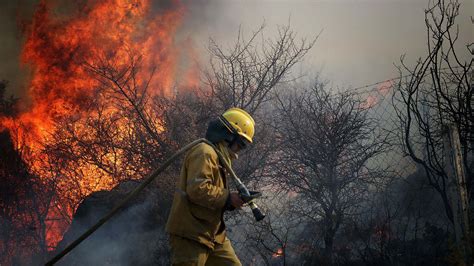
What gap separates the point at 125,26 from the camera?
14.6 meters

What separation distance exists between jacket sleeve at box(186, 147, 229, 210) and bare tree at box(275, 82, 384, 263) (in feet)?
14.6

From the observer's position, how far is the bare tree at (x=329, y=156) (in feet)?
26.5

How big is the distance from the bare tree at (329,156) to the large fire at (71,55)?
227 inches

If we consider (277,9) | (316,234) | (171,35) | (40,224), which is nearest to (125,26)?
(171,35)

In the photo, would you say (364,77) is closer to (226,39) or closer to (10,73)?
(226,39)

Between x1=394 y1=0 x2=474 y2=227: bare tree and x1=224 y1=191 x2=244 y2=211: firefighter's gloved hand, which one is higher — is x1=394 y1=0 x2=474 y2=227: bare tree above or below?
above

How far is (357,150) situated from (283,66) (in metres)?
2.07

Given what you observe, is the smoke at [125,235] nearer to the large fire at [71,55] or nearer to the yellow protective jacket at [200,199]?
the large fire at [71,55]

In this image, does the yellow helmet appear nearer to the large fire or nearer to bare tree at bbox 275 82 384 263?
bare tree at bbox 275 82 384 263

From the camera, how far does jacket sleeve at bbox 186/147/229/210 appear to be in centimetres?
372

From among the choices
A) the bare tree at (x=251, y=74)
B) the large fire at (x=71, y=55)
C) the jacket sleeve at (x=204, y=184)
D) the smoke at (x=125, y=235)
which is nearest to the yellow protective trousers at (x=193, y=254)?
the jacket sleeve at (x=204, y=184)

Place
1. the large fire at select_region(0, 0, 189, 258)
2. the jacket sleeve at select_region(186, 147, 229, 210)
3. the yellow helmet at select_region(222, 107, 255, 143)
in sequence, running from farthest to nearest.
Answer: the large fire at select_region(0, 0, 189, 258) → the yellow helmet at select_region(222, 107, 255, 143) → the jacket sleeve at select_region(186, 147, 229, 210)

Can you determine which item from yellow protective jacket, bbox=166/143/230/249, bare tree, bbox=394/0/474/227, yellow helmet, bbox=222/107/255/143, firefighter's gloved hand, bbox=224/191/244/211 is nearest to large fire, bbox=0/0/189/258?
bare tree, bbox=394/0/474/227

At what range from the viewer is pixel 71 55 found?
46.9 ft
